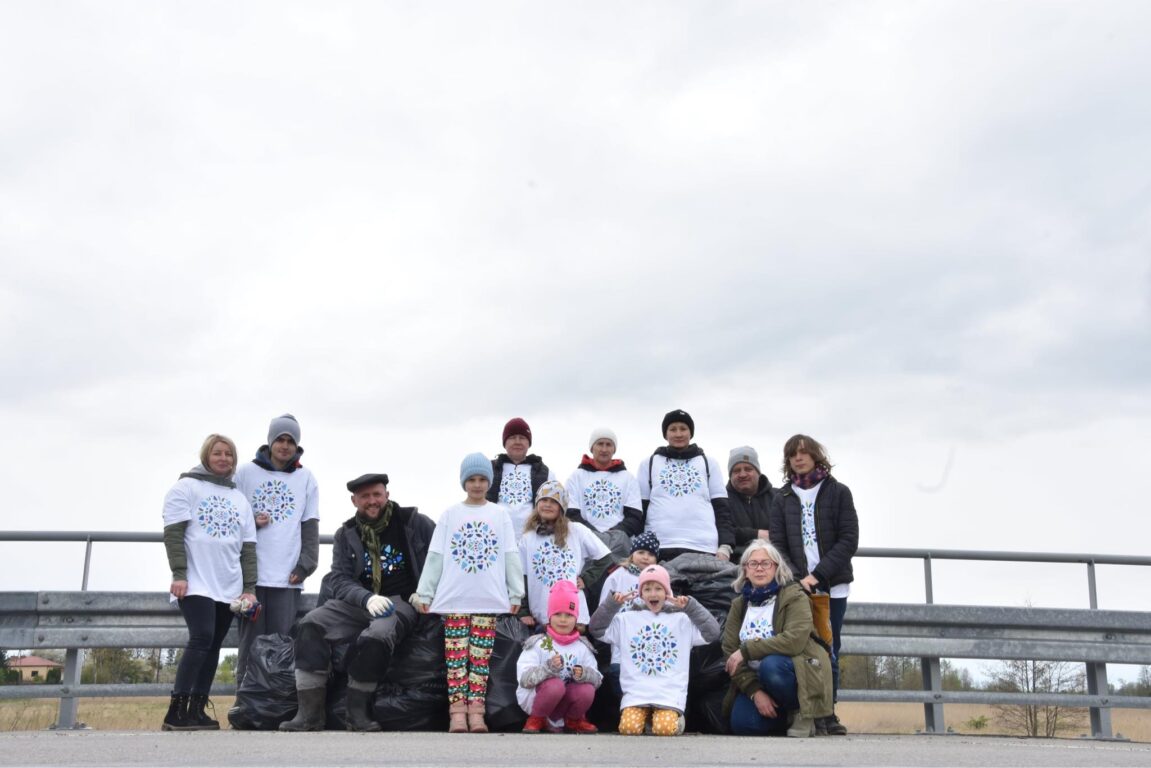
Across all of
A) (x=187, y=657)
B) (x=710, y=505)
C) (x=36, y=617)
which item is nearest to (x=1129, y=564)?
(x=710, y=505)

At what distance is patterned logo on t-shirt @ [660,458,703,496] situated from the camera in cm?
885

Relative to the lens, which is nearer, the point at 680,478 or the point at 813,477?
the point at 813,477

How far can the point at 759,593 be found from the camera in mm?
7828

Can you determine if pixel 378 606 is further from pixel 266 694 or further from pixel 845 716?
pixel 845 716

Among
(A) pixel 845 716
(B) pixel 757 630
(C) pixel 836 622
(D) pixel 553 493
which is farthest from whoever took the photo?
(A) pixel 845 716

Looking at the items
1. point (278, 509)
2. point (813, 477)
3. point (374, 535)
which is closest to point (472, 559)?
point (374, 535)

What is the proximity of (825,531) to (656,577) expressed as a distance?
53.3 inches

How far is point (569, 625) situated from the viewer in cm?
770

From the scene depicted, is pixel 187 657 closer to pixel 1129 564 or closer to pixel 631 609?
pixel 631 609

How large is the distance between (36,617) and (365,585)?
261cm

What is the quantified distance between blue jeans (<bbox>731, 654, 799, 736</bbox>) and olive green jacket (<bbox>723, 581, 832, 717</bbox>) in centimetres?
5

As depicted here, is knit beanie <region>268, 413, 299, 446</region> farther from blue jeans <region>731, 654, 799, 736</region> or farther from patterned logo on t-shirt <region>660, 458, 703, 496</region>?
blue jeans <region>731, 654, 799, 736</region>

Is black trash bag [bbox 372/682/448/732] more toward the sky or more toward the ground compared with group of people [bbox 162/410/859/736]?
more toward the ground

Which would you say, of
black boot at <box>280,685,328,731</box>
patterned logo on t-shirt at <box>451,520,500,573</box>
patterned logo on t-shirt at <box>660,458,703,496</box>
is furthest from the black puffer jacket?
black boot at <box>280,685,328,731</box>
